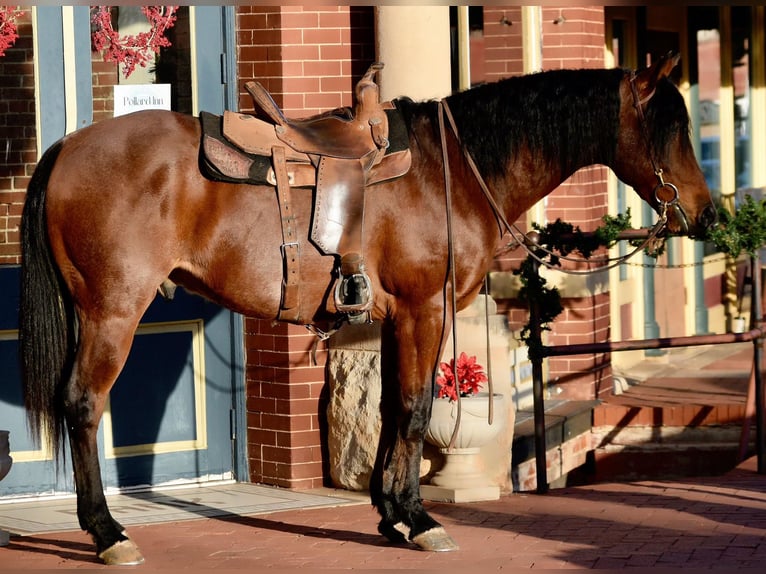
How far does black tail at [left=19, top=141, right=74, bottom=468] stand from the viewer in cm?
600

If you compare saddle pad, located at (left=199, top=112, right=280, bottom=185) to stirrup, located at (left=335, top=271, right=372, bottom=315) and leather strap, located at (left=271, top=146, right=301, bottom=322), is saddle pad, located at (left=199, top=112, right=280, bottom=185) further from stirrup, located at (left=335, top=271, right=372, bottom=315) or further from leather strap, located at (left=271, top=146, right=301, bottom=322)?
stirrup, located at (left=335, top=271, right=372, bottom=315)

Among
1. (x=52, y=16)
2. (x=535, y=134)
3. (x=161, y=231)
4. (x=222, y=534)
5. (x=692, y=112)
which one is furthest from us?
(x=692, y=112)

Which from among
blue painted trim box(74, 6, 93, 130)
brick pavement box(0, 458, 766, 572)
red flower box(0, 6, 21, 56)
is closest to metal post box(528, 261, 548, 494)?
brick pavement box(0, 458, 766, 572)

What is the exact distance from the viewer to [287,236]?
6.05 metres

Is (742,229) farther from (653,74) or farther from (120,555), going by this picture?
(120,555)

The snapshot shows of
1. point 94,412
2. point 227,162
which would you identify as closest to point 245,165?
point 227,162

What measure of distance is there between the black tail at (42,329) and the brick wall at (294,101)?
2.09 m

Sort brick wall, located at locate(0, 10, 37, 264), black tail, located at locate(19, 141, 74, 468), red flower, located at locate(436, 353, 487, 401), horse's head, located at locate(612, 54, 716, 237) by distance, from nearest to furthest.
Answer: black tail, located at locate(19, 141, 74, 468), horse's head, located at locate(612, 54, 716, 237), red flower, located at locate(436, 353, 487, 401), brick wall, located at locate(0, 10, 37, 264)

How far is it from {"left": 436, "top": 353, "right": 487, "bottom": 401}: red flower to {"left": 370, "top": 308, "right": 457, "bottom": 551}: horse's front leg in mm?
946

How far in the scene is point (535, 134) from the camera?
6375mm

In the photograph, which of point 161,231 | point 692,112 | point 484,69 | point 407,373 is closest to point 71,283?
point 161,231

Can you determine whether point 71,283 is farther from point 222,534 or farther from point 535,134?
point 535,134

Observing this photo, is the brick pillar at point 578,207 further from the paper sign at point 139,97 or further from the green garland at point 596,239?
the paper sign at point 139,97

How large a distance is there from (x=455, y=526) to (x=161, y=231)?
206 centimetres
